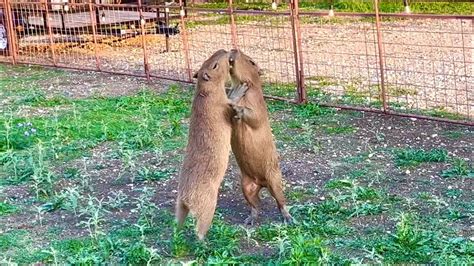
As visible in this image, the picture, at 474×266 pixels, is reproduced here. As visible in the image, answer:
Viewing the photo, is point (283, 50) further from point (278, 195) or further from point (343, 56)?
point (278, 195)

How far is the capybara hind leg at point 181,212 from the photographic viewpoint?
17.0 feet

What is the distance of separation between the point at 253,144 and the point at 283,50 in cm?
623

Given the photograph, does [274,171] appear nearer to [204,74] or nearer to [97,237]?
[204,74]

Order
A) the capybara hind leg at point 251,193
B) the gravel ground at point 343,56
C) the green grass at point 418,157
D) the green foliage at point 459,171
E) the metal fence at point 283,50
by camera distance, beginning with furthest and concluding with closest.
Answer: the gravel ground at point 343,56, the metal fence at point 283,50, the green grass at point 418,157, the green foliage at point 459,171, the capybara hind leg at point 251,193

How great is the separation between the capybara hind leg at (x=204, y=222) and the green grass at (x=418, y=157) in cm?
221

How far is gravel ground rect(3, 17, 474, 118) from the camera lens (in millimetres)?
9328

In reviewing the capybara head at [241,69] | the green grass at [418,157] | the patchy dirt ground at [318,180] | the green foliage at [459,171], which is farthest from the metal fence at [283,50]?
the capybara head at [241,69]

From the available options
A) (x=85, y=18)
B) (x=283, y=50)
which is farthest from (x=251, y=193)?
(x=85, y=18)

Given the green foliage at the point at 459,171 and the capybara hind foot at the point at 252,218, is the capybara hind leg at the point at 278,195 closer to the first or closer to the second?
the capybara hind foot at the point at 252,218

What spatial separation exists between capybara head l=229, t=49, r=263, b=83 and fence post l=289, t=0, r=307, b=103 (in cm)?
313

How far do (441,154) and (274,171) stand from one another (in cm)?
189

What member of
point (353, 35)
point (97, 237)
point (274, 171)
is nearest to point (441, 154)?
point (274, 171)

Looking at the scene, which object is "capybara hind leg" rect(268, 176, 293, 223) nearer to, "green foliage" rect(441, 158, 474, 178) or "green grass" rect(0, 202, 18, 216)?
"green foliage" rect(441, 158, 474, 178)

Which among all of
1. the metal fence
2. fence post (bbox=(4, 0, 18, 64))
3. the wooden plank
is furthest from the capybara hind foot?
fence post (bbox=(4, 0, 18, 64))
